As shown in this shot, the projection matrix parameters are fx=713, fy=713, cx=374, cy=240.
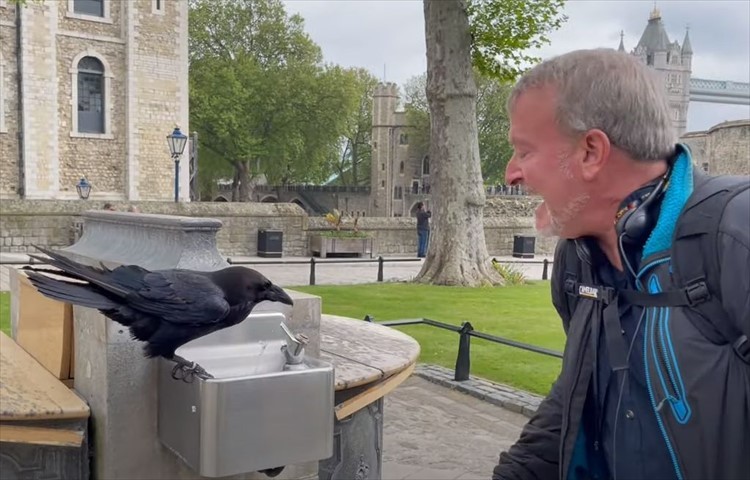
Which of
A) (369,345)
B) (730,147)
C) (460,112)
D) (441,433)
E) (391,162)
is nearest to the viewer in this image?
(369,345)

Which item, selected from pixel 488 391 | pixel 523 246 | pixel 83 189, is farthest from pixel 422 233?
pixel 488 391

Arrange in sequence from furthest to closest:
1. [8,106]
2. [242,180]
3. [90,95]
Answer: [242,180] < [90,95] < [8,106]

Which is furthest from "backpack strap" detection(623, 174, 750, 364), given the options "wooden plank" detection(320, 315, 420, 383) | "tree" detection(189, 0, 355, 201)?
"tree" detection(189, 0, 355, 201)

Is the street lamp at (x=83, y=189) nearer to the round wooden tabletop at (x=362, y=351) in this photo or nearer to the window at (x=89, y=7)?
the window at (x=89, y=7)

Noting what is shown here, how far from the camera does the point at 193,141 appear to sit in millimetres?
30312

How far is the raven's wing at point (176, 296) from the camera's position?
2.55 m

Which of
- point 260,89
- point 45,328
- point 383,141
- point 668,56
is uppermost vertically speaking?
point 668,56

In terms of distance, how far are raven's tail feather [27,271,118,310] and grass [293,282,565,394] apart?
5784mm

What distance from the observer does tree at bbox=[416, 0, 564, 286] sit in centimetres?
1502

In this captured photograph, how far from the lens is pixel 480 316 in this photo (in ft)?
38.4

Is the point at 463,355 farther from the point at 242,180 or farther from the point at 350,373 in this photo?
the point at 242,180

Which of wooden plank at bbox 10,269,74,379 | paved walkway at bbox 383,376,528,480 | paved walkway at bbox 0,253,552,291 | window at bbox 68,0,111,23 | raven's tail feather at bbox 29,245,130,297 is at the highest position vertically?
window at bbox 68,0,111,23

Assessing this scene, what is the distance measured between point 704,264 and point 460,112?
14.2m

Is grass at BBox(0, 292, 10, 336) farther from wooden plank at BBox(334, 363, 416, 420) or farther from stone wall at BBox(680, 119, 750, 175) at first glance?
stone wall at BBox(680, 119, 750, 175)
